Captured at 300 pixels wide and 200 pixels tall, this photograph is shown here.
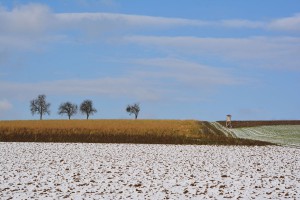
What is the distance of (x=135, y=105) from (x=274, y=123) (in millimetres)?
49080

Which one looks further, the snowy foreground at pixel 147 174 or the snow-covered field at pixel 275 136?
the snow-covered field at pixel 275 136

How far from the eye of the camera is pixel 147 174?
2597cm

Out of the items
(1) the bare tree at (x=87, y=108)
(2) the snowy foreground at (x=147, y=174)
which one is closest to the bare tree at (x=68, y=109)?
(1) the bare tree at (x=87, y=108)

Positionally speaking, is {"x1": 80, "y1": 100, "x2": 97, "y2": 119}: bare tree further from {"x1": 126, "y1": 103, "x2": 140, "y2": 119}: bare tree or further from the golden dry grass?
the golden dry grass

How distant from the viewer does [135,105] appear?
429ft

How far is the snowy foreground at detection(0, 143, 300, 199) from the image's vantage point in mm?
21344

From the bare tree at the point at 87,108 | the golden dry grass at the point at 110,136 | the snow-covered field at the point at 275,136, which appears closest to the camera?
the golden dry grass at the point at 110,136

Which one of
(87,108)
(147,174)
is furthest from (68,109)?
(147,174)

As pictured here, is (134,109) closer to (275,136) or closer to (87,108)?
(87,108)

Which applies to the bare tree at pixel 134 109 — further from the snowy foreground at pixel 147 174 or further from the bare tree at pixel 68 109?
the snowy foreground at pixel 147 174

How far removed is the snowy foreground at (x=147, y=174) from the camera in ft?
70.0

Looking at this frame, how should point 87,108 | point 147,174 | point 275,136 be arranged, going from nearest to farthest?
point 147,174 < point 275,136 < point 87,108

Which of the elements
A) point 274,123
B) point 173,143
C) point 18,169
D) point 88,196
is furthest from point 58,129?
point 274,123

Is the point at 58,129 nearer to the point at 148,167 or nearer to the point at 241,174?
the point at 148,167
